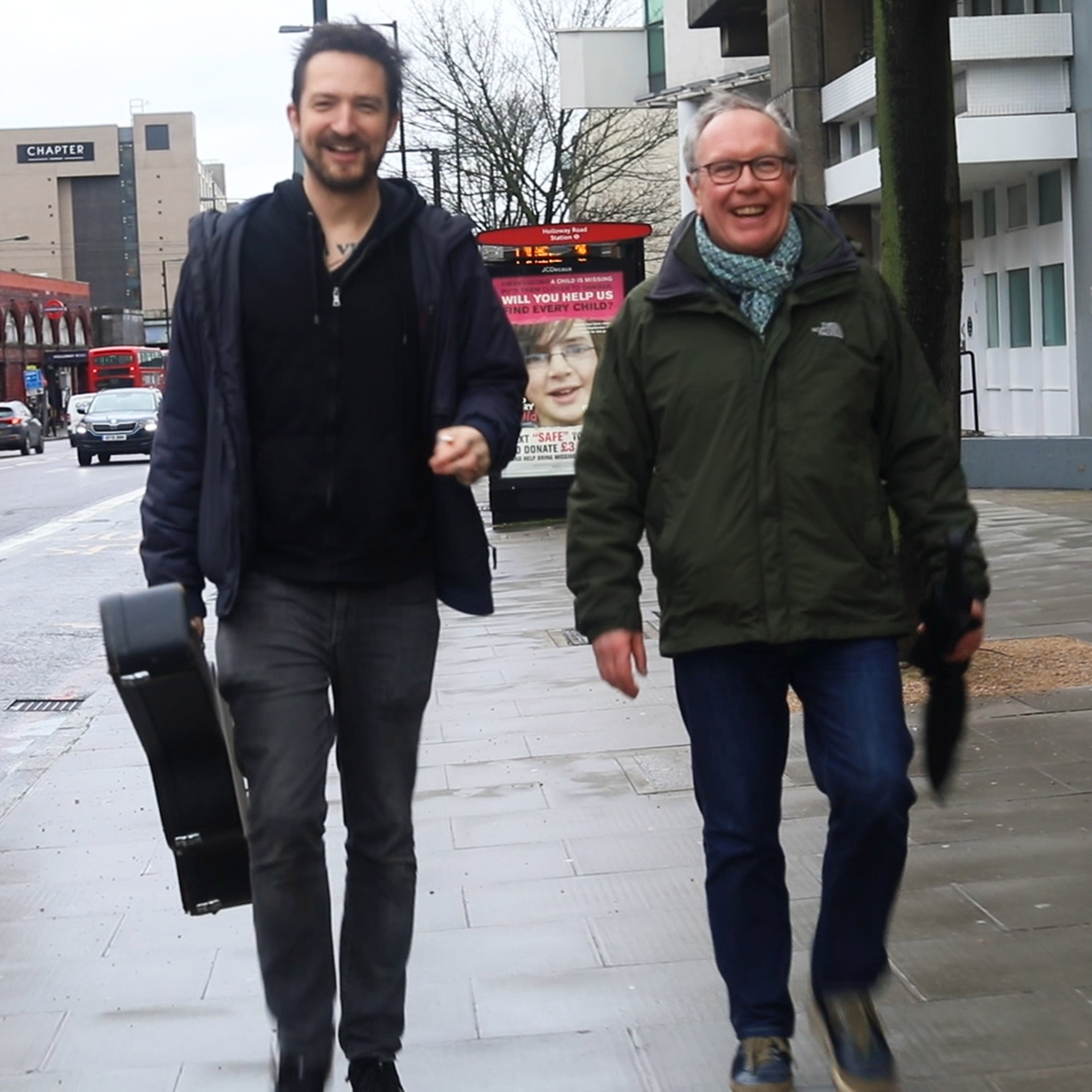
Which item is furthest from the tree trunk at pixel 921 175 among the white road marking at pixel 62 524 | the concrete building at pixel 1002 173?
the concrete building at pixel 1002 173

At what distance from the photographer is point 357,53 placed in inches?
138

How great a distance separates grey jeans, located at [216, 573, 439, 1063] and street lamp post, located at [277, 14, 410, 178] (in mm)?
949

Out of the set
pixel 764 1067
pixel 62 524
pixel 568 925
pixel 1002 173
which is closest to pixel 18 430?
pixel 62 524

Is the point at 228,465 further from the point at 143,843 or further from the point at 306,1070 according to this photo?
the point at 143,843

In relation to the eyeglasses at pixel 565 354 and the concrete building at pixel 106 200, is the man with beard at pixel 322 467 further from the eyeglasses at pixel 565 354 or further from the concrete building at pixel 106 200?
the concrete building at pixel 106 200

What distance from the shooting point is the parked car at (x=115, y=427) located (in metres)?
40.5

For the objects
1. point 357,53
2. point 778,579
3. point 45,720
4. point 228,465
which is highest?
point 357,53

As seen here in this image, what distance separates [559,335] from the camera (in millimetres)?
16922

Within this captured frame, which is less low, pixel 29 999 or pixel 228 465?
pixel 228 465

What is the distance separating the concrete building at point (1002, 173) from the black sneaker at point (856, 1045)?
618 inches

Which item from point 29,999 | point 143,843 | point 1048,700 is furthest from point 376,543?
point 1048,700

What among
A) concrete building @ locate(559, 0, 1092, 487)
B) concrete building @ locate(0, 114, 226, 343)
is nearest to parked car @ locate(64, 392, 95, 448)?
concrete building @ locate(559, 0, 1092, 487)

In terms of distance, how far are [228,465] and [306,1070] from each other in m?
1.13

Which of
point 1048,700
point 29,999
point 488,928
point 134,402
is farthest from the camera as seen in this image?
point 134,402
